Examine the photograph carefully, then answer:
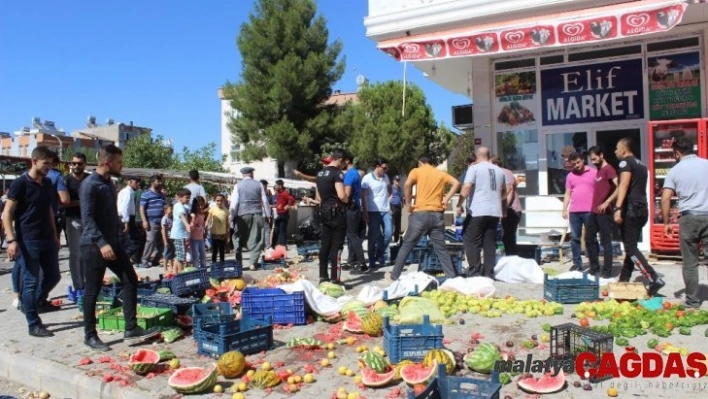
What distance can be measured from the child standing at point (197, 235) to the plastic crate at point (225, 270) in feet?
5.88

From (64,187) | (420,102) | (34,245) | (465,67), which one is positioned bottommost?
(34,245)

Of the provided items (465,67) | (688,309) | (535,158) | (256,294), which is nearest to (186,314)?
(256,294)

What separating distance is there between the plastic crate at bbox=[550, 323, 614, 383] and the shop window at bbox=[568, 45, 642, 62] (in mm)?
8714

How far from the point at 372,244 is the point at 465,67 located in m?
6.06

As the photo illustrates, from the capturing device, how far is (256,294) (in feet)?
21.4

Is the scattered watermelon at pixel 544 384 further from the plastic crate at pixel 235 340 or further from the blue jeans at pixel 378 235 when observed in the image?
the blue jeans at pixel 378 235

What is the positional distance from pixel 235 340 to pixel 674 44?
10416mm

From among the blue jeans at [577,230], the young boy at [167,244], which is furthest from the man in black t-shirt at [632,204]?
the young boy at [167,244]

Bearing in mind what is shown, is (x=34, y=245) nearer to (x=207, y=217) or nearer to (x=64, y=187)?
(x=64, y=187)

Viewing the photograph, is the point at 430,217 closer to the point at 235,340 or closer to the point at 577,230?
the point at 577,230

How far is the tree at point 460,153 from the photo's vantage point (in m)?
42.2

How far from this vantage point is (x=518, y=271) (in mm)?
8766

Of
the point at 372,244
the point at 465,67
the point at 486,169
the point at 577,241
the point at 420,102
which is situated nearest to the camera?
the point at 486,169

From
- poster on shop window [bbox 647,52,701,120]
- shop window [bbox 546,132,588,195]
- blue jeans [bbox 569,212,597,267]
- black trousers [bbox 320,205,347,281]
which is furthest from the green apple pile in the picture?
poster on shop window [bbox 647,52,701,120]
